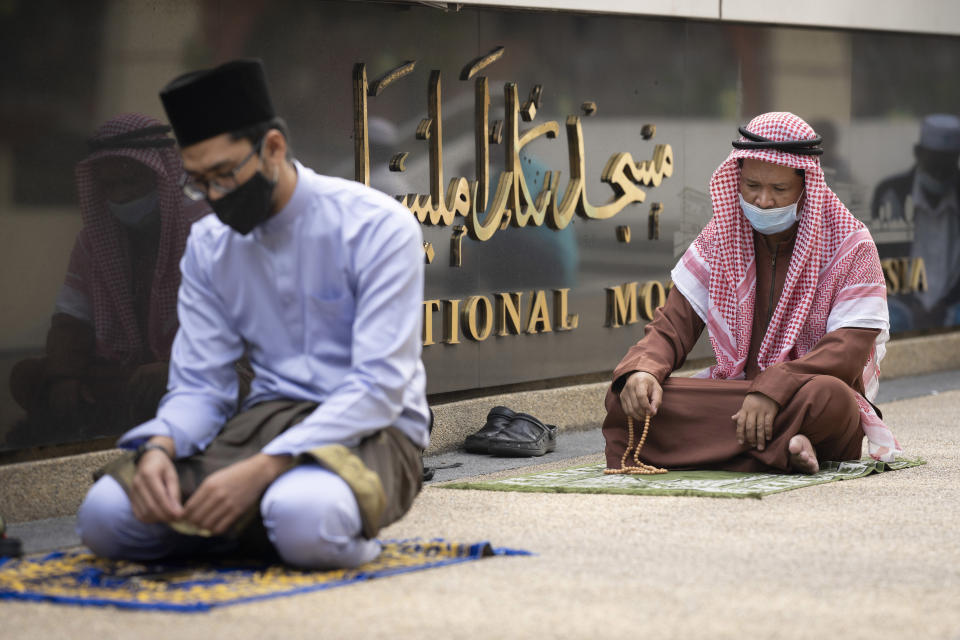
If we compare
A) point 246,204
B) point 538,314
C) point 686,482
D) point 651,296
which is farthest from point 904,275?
point 246,204

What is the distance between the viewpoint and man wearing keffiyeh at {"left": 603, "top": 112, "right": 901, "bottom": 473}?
5.98 meters

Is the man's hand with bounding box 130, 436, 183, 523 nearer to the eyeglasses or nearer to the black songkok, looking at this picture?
the eyeglasses

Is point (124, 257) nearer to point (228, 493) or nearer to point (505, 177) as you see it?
point (228, 493)

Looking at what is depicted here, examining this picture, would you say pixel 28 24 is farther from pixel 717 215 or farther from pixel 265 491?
pixel 717 215

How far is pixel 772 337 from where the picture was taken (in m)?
6.25

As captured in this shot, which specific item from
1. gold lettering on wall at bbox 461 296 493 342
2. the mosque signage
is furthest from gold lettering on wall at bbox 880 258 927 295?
gold lettering on wall at bbox 461 296 493 342

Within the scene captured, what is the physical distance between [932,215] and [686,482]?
5.51 m

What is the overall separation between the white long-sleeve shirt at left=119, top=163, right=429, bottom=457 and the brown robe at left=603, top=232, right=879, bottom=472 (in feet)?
6.20

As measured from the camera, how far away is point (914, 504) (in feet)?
17.9

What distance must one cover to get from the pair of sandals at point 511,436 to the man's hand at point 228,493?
117 inches

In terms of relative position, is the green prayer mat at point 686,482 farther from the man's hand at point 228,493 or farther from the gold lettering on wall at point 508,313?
the man's hand at point 228,493

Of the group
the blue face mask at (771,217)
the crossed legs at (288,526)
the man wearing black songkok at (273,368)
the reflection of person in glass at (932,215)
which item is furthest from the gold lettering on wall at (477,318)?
the reflection of person in glass at (932,215)

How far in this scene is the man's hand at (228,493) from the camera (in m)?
3.99

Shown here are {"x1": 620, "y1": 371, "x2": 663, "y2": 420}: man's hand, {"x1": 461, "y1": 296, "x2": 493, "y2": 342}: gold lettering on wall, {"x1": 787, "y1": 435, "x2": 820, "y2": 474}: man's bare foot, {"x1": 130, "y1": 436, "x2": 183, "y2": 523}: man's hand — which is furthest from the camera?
{"x1": 461, "y1": 296, "x2": 493, "y2": 342}: gold lettering on wall
